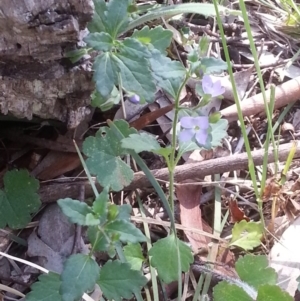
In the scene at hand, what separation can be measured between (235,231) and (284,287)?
165 millimetres

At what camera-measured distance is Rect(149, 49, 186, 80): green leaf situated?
42.3 inches

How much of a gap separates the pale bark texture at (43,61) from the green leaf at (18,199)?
0.16 m

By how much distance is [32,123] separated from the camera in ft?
4.48

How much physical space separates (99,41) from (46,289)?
51 centimetres

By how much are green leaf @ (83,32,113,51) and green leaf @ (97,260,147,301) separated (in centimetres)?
43

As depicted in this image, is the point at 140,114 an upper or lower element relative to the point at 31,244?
upper

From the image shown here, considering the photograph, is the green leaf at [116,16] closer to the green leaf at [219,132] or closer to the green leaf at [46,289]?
the green leaf at [219,132]

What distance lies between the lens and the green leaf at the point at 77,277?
38.8 inches

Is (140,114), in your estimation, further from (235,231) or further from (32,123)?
(235,231)

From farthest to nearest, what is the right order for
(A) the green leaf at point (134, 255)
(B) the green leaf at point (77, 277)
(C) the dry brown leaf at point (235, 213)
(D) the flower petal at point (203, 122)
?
(C) the dry brown leaf at point (235, 213) → (A) the green leaf at point (134, 255) → (D) the flower petal at point (203, 122) → (B) the green leaf at point (77, 277)

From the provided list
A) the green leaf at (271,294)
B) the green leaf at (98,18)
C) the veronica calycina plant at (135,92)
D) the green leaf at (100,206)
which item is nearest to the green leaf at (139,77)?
the veronica calycina plant at (135,92)

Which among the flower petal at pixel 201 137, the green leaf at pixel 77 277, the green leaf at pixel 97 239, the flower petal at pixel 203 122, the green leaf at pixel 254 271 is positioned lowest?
the green leaf at pixel 254 271

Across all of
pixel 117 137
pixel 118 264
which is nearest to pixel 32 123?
pixel 117 137

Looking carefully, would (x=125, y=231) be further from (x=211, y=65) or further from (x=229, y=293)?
(x=211, y=65)
